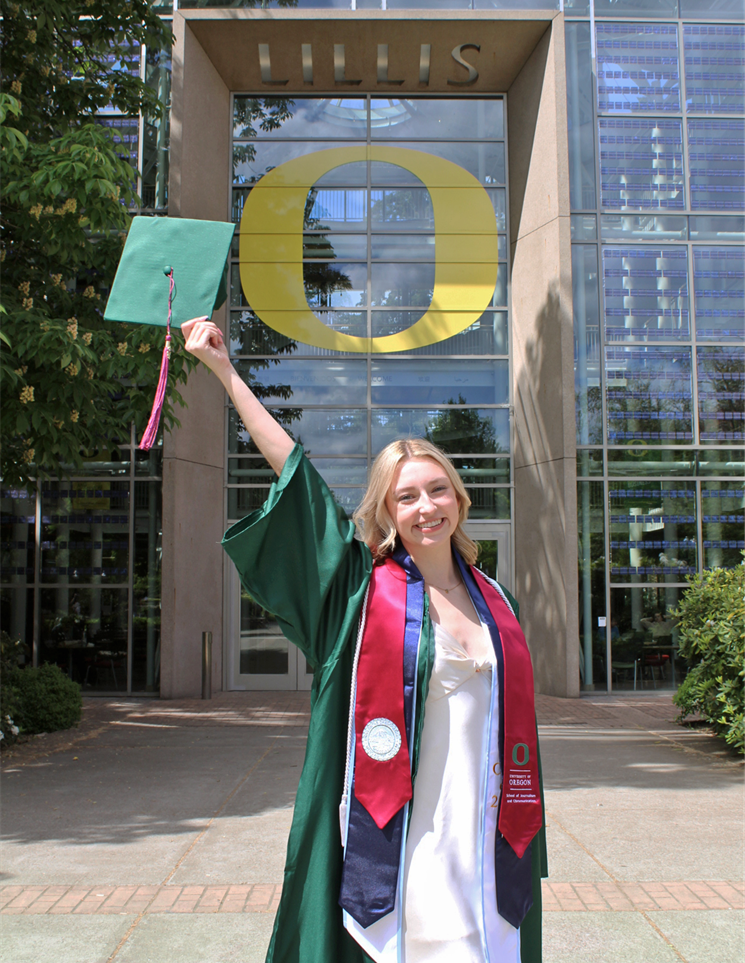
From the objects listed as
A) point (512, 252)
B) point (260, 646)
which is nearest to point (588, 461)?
point (512, 252)

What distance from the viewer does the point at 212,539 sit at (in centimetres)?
1288

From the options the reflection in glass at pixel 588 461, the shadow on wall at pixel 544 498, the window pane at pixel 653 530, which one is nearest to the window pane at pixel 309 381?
the shadow on wall at pixel 544 498

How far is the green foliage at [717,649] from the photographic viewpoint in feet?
24.7

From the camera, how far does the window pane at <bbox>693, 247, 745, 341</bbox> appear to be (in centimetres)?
1298

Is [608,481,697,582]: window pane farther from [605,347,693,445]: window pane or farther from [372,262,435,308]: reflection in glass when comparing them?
[372,262,435,308]: reflection in glass

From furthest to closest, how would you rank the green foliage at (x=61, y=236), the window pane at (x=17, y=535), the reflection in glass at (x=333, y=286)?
1. the reflection in glass at (x=333, y=286)
2. the window pane at (x=17, y=535)
3. the green foliage at (x=61, y=236)

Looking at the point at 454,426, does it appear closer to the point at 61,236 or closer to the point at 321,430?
the point at 321,430

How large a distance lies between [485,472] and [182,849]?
29.8ft

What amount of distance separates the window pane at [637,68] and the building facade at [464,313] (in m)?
0.04

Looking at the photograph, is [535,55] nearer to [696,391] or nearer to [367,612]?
[696,391]

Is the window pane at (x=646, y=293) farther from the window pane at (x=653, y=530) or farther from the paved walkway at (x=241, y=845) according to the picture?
the paved walkway at (x=241, y=845)

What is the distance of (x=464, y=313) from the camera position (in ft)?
44.7

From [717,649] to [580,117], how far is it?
29.6ft

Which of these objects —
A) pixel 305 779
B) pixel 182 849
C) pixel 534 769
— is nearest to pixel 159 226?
pixel 305 779
